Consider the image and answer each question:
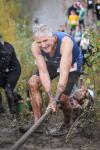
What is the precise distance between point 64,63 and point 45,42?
360 millimetres

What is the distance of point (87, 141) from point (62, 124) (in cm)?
72

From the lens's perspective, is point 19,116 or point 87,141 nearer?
point 87,141

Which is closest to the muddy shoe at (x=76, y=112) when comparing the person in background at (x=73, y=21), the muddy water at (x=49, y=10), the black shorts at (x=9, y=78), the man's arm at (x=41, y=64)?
the man's arm at (x=41, y=64)

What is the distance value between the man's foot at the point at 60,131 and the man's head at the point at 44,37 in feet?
4.44

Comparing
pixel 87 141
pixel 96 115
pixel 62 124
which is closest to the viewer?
pixel 87 141

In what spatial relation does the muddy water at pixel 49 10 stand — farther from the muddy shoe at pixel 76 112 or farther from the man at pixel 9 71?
the muddy shoe at pixel 76 112

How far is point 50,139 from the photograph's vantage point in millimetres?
8391

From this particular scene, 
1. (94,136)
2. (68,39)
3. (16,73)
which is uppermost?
(68,39)

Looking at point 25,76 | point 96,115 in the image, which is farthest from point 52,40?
point 25,76

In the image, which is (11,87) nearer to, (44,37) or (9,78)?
(9,78)

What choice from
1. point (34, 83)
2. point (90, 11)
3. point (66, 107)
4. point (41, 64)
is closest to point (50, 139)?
point (66, 107)

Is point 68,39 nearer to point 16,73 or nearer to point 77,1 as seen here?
point 16,73

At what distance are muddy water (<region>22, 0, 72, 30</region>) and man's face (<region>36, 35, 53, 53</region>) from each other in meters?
16.9

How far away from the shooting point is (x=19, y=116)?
10.1 metres
